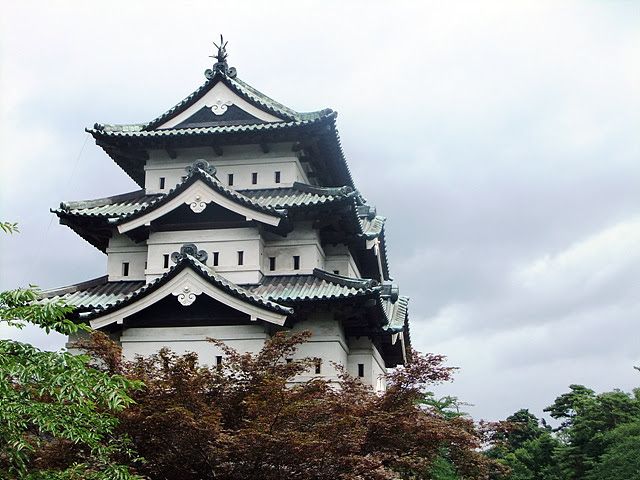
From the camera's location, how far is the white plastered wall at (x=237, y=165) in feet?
81.6

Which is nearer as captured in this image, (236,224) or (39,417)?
(39,417)

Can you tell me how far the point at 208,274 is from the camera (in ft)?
67.6

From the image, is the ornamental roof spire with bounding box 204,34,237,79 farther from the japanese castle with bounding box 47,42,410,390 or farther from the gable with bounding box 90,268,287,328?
the gable with bounding box 90,268,287,328

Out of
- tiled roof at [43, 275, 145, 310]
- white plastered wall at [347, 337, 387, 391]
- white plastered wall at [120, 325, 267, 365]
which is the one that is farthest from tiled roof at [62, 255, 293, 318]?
white plastered wall at [347, 337, 387, 391]

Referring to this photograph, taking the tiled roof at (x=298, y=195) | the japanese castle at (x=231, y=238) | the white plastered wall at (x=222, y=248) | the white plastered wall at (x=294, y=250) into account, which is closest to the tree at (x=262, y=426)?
the japanese castle at (x=231, y=238)

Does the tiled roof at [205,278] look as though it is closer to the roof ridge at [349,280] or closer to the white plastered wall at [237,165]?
the roof ridge at [349,280]

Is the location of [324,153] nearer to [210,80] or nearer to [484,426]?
[210,80]

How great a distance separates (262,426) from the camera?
49.8ft

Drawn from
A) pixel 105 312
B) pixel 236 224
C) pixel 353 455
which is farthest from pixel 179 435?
pixel 236 224

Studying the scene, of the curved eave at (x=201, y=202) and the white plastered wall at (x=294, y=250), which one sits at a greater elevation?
the curved eave at (x=201, y=202)

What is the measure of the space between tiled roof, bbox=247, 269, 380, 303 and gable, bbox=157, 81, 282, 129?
5.54 meters

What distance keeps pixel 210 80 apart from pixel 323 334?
9.34 metres

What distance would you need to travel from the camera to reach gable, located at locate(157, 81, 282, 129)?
2523cm

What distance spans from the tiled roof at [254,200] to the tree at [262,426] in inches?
252
